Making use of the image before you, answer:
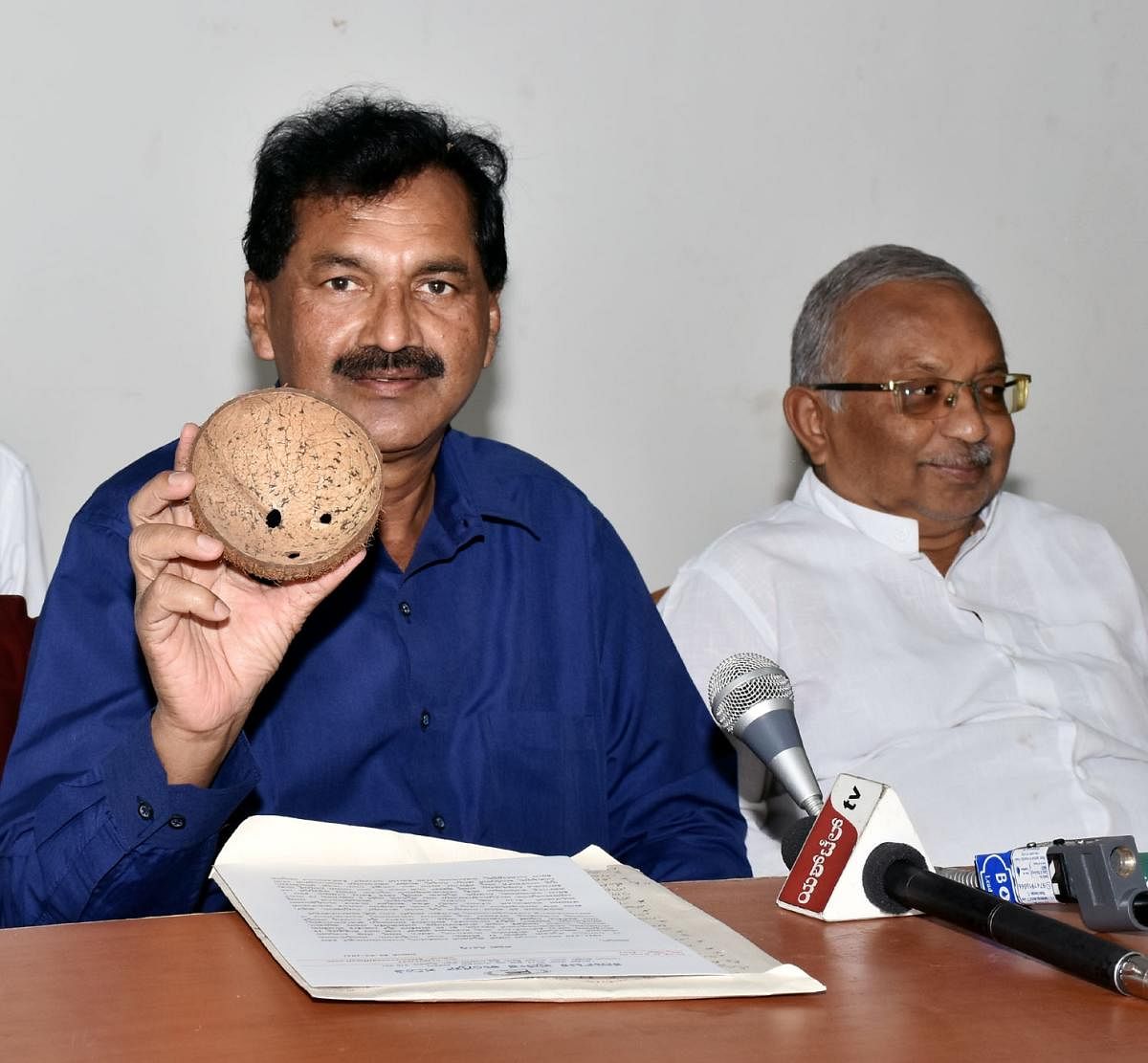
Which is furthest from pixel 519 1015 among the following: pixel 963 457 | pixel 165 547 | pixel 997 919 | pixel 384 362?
pixel 963 457

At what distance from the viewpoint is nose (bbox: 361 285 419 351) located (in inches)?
83.3

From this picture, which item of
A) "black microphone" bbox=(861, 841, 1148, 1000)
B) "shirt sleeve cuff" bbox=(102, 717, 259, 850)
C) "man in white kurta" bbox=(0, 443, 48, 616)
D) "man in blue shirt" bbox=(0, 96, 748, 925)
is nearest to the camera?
"black microphone" bbox=(861, 841, 1148, 1000)

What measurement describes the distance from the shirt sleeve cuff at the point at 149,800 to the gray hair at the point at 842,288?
1.70 metres

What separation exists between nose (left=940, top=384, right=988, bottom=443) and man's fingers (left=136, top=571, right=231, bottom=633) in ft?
5.64

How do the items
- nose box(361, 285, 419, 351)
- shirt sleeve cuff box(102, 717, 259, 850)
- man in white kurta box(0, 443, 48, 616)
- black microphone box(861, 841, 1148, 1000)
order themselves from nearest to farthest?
black microphone box(861, 841, 1148, 1000)
shirt sleeve cuff box(102, 717, 259, 850)
nose box(361, 285, 419, 351)
man in white kurta box(0, 443, 48, 616)

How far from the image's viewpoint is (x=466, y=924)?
1.32m

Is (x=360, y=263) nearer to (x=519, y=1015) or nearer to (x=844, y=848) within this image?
(x=844, y=848)

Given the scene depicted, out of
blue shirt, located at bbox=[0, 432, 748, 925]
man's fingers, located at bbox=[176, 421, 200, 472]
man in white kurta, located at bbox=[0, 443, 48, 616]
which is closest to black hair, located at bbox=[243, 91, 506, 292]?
blue shirt, located at bbox=[0, 432, 748, 925]

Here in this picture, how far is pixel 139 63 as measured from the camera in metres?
3.01

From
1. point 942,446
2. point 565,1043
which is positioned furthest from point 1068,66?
point 565,1043

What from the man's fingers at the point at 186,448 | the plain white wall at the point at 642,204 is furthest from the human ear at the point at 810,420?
the man's fingers at the point at 186,448

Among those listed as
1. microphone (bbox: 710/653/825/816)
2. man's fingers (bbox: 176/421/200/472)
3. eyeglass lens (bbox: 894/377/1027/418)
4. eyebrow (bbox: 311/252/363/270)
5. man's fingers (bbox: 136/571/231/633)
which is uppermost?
eyebrow (bbox: 311/252/363/270)

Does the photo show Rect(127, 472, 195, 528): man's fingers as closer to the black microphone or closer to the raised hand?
the raised hand

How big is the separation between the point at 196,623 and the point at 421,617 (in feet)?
1.89
